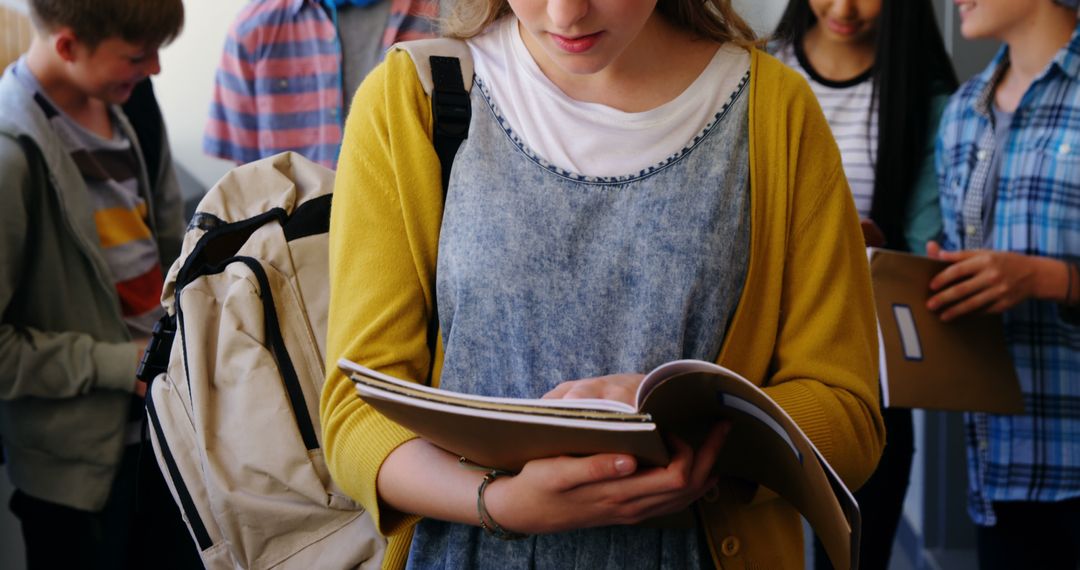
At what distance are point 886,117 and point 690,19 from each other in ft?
3.83

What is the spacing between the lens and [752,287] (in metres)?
1.08

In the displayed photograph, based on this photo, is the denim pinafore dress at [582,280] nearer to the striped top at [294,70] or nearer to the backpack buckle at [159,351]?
the backpack buckle at [159,351]

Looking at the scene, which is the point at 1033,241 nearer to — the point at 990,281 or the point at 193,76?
the point at 990,281

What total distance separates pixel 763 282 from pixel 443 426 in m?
0.39

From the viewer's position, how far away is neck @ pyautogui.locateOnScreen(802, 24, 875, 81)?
7.54 feet

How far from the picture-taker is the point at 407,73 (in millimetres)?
1096

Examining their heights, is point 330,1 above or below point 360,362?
above

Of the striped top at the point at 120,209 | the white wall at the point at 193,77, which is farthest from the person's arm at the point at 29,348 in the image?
the white wall at the point at 193,77

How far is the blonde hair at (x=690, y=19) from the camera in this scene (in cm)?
117

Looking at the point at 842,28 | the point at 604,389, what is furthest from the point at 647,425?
the point at 842,28

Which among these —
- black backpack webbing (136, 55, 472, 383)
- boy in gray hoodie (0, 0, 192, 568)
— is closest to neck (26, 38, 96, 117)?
boy in gray hoodie (0, 0, 192, 568)

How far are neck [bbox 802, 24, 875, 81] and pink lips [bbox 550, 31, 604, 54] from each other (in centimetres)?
140

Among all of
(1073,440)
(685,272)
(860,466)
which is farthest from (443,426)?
(1073,440)

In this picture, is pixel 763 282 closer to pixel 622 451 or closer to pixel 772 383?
pixel 772 383
